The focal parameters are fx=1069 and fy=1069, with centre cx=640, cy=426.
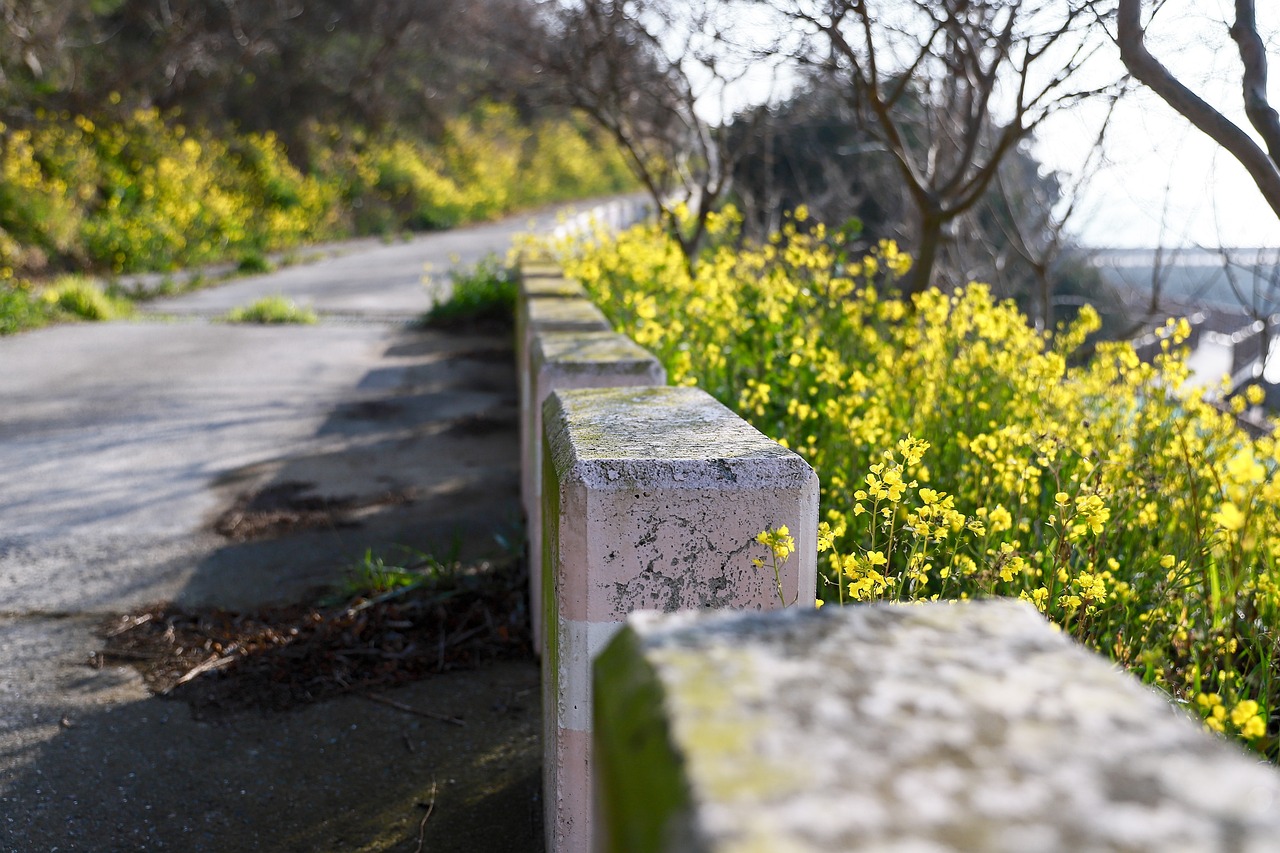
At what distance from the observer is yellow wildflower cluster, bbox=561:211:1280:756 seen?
7.41 feet

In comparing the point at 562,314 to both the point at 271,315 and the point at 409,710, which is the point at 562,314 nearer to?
the point at 409,710

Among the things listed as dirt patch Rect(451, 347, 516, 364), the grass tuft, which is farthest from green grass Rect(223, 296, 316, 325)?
dirt patch Rect(451, 347, 516, 364)

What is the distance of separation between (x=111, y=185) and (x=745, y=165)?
903 centimetres

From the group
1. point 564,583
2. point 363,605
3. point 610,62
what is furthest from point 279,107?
point 564,583

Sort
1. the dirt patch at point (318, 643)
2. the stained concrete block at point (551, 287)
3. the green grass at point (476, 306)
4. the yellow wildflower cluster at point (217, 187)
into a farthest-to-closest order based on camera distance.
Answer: the yellow wildflower cluster at point (217, 187) → the green grass at point (476, 306) → the stained concrete block at point (551, 287) → the dirt patch at point (318, 643)

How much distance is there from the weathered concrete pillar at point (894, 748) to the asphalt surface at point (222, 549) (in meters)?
1.96

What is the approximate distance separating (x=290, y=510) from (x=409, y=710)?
212cm

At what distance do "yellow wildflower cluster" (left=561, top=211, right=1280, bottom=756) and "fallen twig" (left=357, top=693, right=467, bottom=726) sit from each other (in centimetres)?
123

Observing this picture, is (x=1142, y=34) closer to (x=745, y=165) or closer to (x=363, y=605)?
(x=363, y=605)

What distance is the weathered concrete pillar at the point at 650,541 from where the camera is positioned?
197 cm

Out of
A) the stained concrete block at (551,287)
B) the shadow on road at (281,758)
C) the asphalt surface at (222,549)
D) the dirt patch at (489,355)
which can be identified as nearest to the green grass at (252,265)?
the asphalt surface at (222,549)

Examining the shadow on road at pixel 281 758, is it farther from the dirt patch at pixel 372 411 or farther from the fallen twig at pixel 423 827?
the dirt patch at pixel 372 411

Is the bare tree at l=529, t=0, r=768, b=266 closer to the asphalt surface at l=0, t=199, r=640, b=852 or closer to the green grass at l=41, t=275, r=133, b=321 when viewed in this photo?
the asphalt surface at l=0, t=199, r=640, b=852

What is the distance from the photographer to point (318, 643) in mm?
3701
